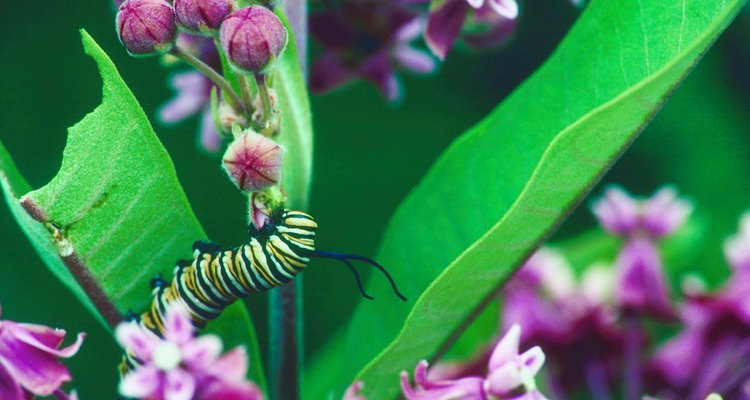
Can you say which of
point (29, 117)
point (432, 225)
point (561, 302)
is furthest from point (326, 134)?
point (432, 225)

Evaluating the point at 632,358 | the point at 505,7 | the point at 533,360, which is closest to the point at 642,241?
the point at 632,358

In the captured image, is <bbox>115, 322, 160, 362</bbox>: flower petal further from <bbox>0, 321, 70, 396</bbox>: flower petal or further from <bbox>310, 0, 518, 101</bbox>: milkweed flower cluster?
<bbox>310, 0, 518, 101</bbox>: milkweed flower cluster

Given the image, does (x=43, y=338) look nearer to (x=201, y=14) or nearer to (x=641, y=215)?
(x=201, y=14)

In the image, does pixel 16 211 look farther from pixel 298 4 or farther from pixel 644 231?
pixel 644 231

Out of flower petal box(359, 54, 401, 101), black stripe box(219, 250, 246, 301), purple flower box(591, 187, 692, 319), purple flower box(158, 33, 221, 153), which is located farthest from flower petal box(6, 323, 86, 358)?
purple flower box(591, 187, 692, 319)

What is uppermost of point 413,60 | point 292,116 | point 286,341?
point 292,116

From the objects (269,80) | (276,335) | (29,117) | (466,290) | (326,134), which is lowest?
(326,134)
